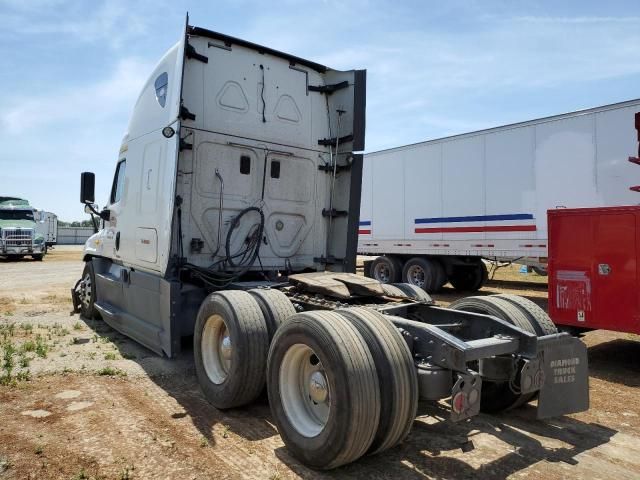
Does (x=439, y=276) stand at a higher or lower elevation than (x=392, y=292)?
lower

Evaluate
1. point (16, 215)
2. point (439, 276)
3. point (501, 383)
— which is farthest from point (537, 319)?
point (16, 215)

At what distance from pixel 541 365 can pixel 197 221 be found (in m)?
3.91

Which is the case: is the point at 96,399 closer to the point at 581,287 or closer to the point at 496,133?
the point at 581,287

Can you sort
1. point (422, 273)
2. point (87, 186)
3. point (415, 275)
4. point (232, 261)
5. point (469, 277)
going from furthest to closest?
point (469, 277)
point (415, 275)
point (422, 273)
point (87, 186)
point (232, 261)

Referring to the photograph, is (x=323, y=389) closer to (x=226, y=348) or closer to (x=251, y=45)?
(x=226, y=348)

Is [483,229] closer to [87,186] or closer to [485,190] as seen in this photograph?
[485,190]

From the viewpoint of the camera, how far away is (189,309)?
17.9 ft

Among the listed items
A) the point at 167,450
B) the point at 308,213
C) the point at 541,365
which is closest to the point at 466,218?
the point at 308,213

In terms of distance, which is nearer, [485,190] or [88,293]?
[88,293]

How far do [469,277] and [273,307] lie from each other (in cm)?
1073

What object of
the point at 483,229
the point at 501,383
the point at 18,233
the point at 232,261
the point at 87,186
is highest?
the point at 87,186

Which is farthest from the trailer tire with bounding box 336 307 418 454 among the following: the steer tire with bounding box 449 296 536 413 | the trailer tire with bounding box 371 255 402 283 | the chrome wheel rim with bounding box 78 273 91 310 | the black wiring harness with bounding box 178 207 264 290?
the trailer tire with bounding box 371 255 402 283

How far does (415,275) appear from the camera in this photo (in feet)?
45.5

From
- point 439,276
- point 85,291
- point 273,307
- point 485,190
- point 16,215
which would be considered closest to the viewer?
point 273,307
